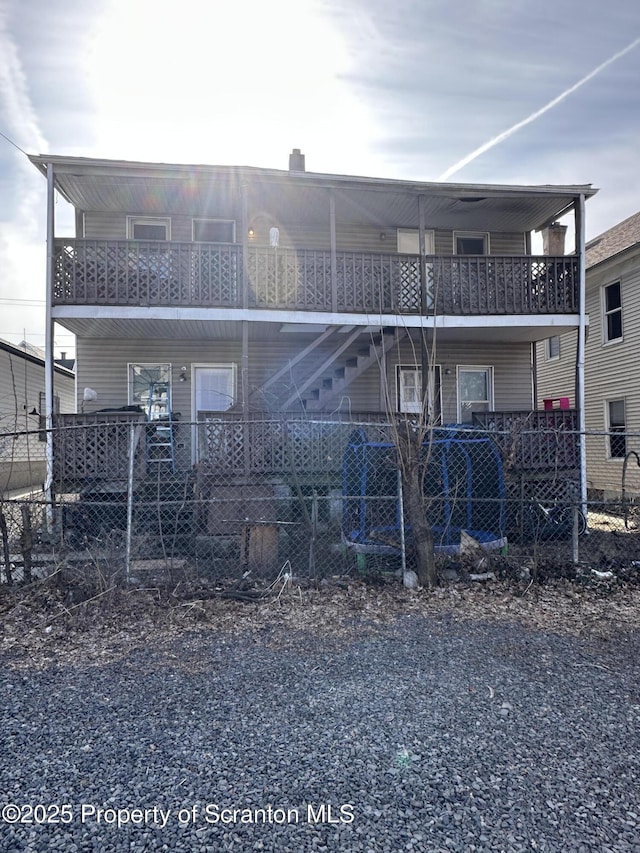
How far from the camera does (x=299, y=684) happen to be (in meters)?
3.56

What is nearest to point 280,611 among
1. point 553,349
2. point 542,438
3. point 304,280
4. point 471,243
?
point 304,280

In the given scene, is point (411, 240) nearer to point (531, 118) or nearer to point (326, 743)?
point (531, 118)

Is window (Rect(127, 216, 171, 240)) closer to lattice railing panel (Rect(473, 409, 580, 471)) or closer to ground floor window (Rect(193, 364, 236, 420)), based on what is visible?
ground floor window (Rect(193, 364, 236, 420))

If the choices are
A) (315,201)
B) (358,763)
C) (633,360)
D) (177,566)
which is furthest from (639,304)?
(358,763)

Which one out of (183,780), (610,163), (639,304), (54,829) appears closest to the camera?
(54,829)

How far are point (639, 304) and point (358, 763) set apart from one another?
14.7 meters

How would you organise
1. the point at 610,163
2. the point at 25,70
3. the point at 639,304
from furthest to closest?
the point at 639,304 < the point at 610,163 < the point at 25,70

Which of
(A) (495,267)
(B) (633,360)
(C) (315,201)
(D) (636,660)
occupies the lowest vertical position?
(D) (636,660)

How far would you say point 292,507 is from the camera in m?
8.45

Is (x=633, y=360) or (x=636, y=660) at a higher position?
(x=633, y=360)

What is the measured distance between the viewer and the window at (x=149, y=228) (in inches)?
439

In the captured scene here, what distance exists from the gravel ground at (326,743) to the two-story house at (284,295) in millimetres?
4623

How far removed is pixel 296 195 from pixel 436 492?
6684mm

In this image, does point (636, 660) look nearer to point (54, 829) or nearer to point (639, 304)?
point (54, 829)
